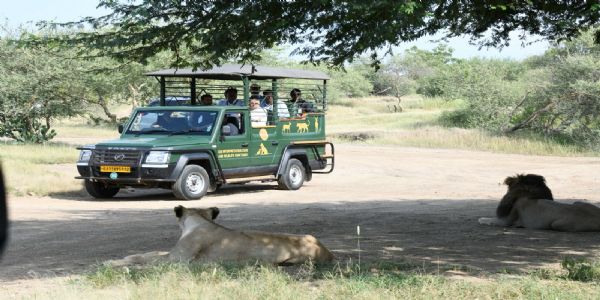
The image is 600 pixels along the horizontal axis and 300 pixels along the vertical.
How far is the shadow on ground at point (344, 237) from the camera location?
870 cm

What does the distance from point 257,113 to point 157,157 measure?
3.04 m

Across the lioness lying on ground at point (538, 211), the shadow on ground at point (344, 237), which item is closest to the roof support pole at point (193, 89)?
the shadow on ground at point (344, 237)

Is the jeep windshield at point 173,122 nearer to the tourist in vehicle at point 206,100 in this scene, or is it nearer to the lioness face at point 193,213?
the tourist in vehicle at point 206,100

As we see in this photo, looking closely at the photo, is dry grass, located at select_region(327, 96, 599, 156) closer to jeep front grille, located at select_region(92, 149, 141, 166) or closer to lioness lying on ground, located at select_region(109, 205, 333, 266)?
jeep front grille, located at select_region(92, 149, 141, 166)

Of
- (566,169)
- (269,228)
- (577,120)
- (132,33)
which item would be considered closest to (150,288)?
(132,33)

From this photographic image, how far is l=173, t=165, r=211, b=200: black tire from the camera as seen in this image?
54.2ft

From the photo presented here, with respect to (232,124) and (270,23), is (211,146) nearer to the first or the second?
(232,124)

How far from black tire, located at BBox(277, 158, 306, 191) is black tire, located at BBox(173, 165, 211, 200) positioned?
2396 mm

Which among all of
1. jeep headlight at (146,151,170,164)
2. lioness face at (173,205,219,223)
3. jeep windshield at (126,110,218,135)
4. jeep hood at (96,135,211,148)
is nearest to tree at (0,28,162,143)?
jeep windshield at (126,110,218,135)

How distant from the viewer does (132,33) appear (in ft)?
28.4

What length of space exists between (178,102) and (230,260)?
40.4 ft

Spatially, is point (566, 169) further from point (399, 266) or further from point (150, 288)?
point (150, 288)

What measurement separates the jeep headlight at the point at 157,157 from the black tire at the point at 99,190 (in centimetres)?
144

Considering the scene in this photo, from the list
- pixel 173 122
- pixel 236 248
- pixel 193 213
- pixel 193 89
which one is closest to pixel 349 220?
pixel 193 213
